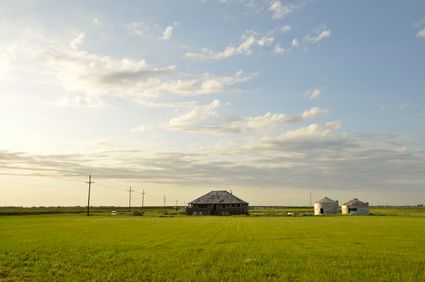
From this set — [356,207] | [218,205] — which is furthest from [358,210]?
[218,205]

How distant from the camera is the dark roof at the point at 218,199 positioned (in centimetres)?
14775

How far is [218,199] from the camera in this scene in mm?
150250

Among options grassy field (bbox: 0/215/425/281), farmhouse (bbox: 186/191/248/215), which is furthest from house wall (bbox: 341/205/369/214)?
grassy field (bbox: 0/215/425/281)

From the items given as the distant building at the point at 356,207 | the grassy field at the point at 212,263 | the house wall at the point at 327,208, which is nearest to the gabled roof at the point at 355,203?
the distant building at the point at 356,207

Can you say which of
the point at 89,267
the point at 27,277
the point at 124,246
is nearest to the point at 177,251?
the point at 124,246

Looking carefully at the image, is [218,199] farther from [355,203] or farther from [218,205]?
[355,203]

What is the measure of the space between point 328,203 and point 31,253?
462 ft

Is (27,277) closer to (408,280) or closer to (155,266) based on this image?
(155,266)

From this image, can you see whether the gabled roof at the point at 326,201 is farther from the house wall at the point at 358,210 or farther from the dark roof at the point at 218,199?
the dark roof at the point at 218,199

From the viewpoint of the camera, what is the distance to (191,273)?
775 inches

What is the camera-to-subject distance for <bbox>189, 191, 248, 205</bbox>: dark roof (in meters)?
148

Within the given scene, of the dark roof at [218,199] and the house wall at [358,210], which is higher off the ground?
the dark roof at [218,199]

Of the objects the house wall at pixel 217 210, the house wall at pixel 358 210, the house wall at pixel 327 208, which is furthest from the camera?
the house wall at pixel 327 208

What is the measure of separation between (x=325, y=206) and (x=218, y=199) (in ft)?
130
